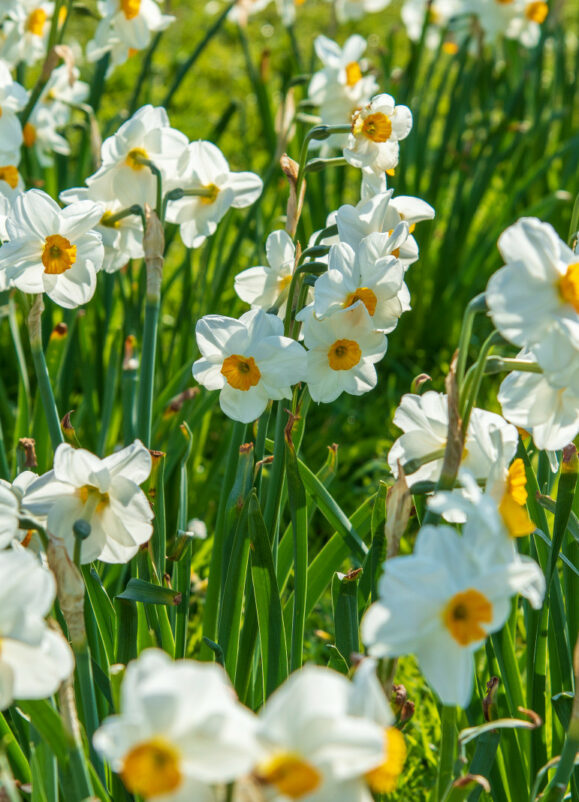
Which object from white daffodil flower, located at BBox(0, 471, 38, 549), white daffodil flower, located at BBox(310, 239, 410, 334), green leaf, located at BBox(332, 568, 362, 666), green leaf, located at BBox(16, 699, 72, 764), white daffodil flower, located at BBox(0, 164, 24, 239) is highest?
white daffodil flower, located at BBox(310, 239, 410, 334)

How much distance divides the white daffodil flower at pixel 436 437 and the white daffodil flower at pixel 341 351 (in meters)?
0.13

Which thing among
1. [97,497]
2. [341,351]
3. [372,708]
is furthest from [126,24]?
[372,708]

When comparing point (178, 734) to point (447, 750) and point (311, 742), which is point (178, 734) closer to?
point (311, 742)

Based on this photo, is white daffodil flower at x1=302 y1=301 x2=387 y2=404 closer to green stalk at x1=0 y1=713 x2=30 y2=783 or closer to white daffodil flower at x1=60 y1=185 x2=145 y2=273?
white daffodil flower at x1=60 y1=185 x2=145 y2=273

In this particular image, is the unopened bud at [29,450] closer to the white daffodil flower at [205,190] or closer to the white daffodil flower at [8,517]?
the white daffodil flower at [8,517]

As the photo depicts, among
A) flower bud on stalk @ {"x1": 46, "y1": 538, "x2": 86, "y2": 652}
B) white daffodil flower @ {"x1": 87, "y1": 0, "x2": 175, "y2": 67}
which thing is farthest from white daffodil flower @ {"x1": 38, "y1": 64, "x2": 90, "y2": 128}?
flower bud on stalk @ {"x1": 46, "y1": 538, "x2": 86, "y2": 652}

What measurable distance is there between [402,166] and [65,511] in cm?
206

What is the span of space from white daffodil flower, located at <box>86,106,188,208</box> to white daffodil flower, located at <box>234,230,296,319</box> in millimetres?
234

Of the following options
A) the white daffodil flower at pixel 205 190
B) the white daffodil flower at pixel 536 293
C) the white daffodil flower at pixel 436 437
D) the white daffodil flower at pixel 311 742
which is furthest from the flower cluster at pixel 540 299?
the white daffodil flower at pixel 205 190

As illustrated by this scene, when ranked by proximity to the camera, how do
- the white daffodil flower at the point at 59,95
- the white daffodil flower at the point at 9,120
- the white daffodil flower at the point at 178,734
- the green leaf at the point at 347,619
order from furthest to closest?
the white daffodil flower at the point at 59,95 < the white daffodil flower at the point at 9,120 < the green leaf at the point at 347,619 < the white daffodil flower at the point at 178,734

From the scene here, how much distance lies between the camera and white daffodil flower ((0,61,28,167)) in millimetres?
1667

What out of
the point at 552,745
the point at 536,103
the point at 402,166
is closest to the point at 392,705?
the point at 552,745

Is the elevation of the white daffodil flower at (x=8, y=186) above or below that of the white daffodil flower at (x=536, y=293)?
below

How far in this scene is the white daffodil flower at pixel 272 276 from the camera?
132 cm
